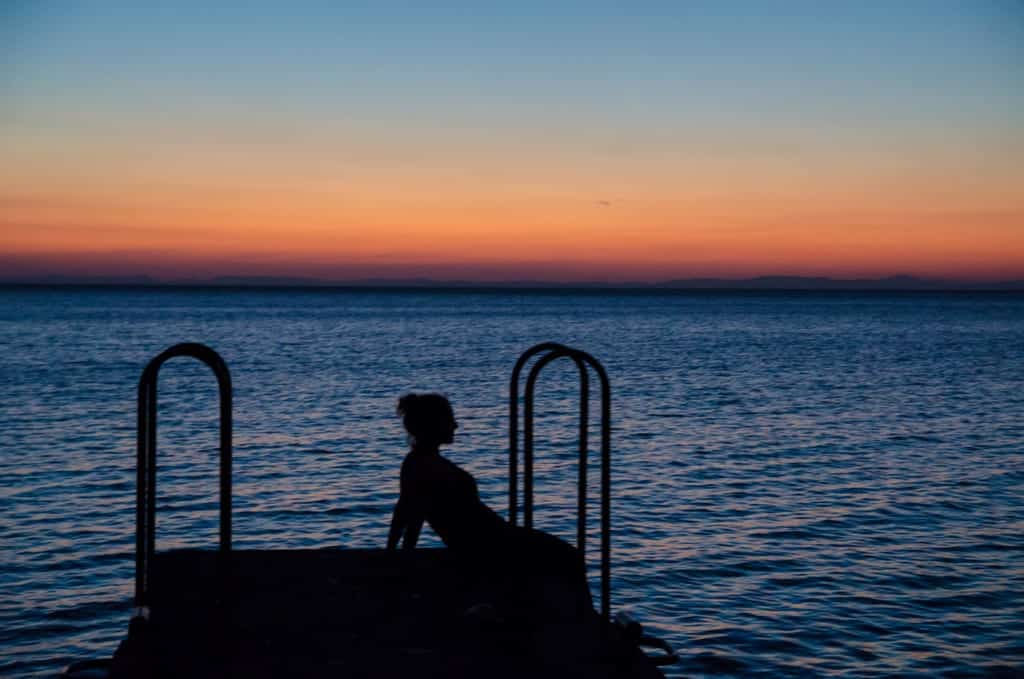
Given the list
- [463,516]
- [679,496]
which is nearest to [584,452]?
[463,516]

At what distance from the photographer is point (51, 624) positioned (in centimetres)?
1031

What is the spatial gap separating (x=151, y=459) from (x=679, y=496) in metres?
11.9

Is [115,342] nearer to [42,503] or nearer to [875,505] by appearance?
[42,503]

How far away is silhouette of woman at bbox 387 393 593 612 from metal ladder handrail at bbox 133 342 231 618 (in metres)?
1.32

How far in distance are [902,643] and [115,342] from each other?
65.4m

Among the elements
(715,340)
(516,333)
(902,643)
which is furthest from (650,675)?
(516,333)

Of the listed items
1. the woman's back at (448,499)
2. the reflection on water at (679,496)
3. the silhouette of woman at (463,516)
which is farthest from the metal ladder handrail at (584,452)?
the reflection on water at (679,496)

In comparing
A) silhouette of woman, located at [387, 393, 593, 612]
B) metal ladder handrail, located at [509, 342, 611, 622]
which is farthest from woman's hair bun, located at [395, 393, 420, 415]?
metal ladder handrail, located at [509, 342, 611, 622]

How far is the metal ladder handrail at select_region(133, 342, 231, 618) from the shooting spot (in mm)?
5992

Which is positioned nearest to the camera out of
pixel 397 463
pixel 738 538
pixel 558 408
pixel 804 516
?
pixel 738 538

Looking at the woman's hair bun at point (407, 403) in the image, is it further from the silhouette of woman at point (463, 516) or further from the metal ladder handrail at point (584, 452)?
the metal ladder handrail at point (584, 452)

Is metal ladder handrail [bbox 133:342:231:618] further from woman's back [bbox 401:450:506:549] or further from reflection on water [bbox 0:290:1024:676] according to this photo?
reflection on water [bbox 0:290:1024:676]

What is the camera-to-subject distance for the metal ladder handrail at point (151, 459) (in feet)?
19.7

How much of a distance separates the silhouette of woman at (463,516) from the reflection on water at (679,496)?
3158mm
